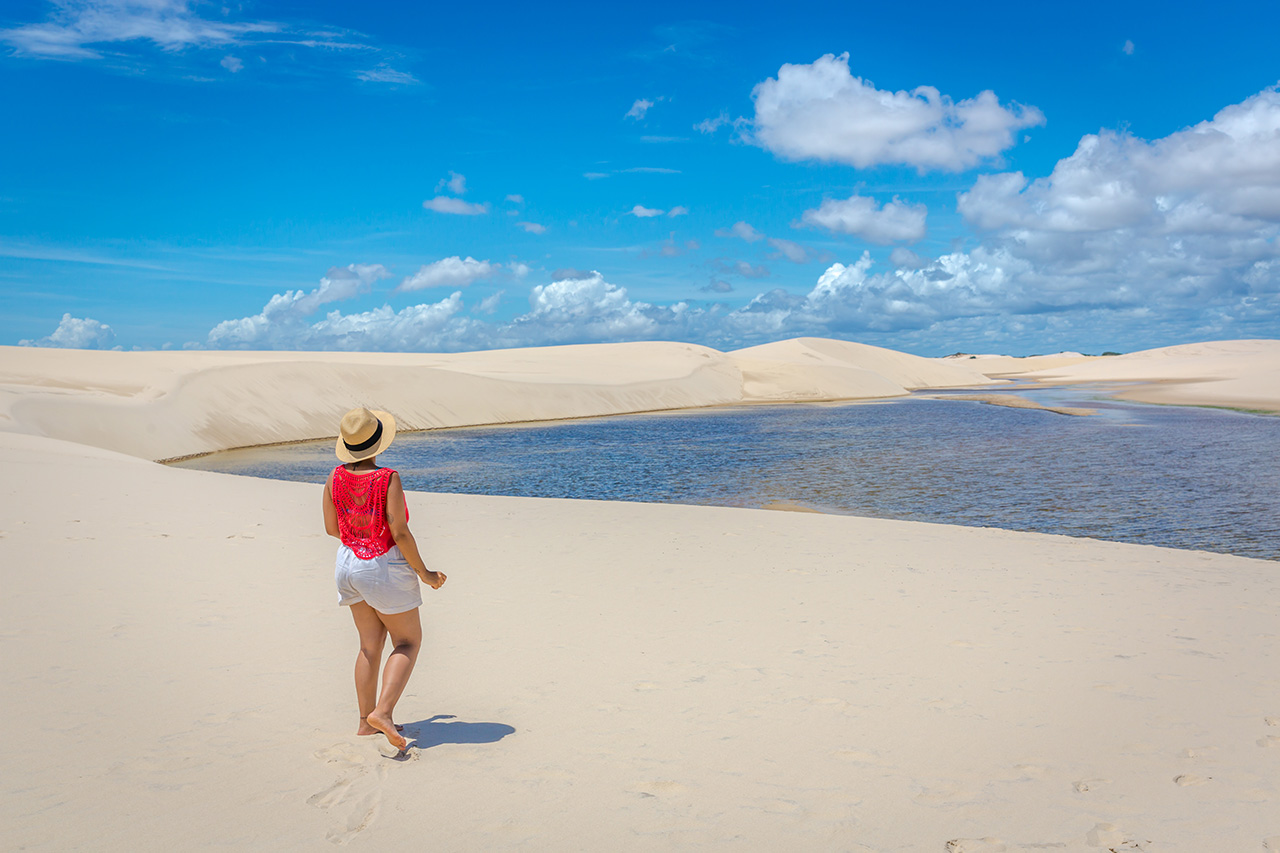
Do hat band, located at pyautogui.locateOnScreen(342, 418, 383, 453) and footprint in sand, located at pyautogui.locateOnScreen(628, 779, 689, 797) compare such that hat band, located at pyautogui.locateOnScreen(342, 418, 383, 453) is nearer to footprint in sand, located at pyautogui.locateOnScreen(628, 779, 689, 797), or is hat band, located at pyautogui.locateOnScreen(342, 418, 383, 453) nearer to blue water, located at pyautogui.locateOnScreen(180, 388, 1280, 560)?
footprint in sand, located at pyautogui.locateOnScreen(628, 779, 689, 797)

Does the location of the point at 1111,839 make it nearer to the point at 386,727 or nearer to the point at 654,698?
the point at 654,698

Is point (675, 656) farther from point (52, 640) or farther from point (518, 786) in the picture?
point (52, 640)

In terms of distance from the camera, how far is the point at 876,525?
12.6 metres

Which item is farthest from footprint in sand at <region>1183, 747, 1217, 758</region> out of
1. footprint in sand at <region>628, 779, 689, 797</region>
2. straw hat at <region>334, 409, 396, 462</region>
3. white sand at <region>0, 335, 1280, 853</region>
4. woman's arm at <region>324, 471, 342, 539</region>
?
woman's arm at <region>324, 471, 342, 539</region>

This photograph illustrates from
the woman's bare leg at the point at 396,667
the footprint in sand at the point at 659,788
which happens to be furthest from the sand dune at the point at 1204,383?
the woman's bare leg at the point at 396,667

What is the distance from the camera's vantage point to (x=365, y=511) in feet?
14.8

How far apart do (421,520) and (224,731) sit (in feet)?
26.9

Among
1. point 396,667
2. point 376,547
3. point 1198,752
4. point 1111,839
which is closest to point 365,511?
point 376,547

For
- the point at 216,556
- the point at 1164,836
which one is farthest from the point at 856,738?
the point at 216,556

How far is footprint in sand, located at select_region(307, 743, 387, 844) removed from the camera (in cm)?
385

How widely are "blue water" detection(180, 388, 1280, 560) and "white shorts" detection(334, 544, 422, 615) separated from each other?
38.0 ft

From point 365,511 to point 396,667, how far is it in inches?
35.3

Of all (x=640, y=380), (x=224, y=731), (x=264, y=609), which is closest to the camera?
(x=224, y=731)

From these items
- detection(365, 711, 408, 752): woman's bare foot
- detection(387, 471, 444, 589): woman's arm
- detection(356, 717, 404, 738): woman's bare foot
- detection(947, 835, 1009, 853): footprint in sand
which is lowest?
detection(947, 835, 1009, 853): footprint in sand
